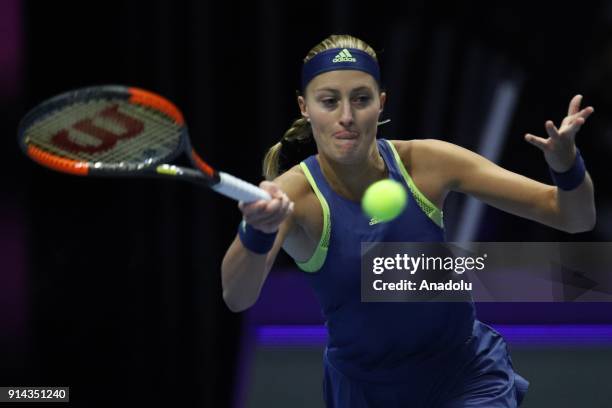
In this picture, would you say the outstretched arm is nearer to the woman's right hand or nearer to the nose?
the nose

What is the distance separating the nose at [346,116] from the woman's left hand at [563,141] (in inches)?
14.3

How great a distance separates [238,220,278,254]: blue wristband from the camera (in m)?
1.75

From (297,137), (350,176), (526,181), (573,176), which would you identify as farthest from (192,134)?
(573,176)

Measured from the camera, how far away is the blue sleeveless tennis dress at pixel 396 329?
2.01 meters

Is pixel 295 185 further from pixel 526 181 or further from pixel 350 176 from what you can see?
pixel 526 181

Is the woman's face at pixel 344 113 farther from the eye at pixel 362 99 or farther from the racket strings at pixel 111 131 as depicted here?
the racket strings at pixel 111 131

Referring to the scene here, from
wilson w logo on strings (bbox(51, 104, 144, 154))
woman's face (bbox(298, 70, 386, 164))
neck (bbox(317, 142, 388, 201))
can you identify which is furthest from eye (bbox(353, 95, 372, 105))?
wilson w logo on strings (bbox(51, 104, 144, 154))

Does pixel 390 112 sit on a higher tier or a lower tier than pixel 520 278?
higher

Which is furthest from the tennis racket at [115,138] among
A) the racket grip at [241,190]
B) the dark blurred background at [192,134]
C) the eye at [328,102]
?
the dark blurred background at [192,134]

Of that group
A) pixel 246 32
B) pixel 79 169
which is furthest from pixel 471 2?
pixel 79 169

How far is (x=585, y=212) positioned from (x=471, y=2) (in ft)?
7.16

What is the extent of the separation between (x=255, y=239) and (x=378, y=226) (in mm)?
378

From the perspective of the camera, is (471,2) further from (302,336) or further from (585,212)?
(585,212)

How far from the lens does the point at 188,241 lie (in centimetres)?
369
